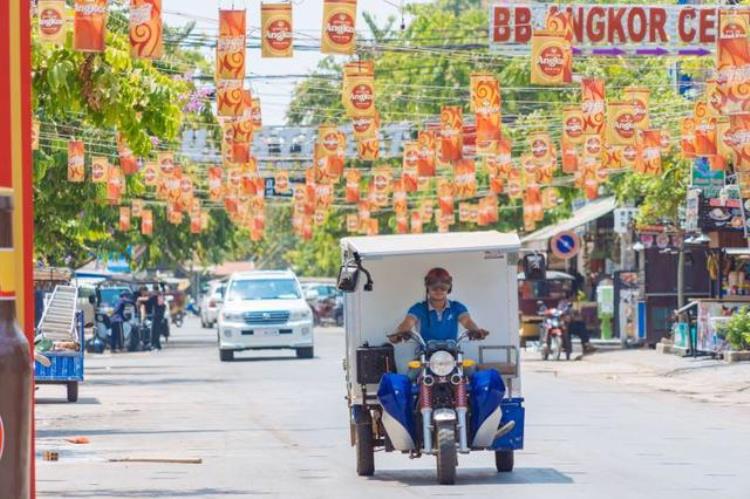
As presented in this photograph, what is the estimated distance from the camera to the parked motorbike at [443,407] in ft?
45.5

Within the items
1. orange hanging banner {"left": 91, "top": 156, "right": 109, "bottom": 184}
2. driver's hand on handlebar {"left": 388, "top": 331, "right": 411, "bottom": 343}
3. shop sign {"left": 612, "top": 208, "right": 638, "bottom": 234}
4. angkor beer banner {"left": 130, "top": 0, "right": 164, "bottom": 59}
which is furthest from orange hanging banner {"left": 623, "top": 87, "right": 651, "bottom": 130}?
driver's hand on handlebar {"left": 388, "top": 331, "right": 411, "bottom": 343}

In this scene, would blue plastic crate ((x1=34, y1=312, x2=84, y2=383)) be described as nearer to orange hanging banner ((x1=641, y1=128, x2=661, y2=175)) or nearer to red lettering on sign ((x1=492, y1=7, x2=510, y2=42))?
red lettering on sign ((x1=492, y1=7, x2=510, y2=42))

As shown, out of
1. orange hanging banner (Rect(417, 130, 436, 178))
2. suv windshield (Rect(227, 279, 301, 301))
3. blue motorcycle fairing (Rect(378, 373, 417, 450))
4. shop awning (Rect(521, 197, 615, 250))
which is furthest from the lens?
shop awning (Rect(521, 197, 615, 250))

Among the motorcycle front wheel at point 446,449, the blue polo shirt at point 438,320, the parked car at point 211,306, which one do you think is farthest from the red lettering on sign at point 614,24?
the parked car at point 211,306

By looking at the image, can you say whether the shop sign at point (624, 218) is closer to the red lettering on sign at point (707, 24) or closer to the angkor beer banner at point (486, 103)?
the angkor beer banner at point (486, 103)

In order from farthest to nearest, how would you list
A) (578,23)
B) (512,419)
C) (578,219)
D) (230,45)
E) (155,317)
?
1. (578,219)
2. (155,317)
3. (578,23)
4. (230,45)
5. (512,419)

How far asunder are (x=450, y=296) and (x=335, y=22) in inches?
346

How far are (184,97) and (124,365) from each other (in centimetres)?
2409

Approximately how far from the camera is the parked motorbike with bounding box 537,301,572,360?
134 feet

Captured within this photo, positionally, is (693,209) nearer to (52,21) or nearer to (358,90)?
(358,90)

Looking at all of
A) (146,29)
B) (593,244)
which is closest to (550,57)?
(146,29)

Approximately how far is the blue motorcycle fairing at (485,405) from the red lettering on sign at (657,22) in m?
16.1

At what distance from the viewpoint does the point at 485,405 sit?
14070 mm

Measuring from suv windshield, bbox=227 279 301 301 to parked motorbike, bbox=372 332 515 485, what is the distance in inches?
1081
